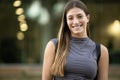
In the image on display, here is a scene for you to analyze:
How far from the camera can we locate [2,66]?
12594 millimetres

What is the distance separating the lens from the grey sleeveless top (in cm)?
357

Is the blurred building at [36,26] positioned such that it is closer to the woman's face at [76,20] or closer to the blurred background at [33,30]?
the blurred background at [33,30]

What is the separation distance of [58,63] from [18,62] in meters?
9.15

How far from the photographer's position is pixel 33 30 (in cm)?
1245

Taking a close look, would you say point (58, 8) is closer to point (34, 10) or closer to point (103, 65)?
point (34, 10)

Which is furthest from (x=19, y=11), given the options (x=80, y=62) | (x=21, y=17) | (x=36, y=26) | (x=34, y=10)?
(x=80, y=62)

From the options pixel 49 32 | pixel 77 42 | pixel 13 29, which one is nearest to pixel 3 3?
pixel 13 29

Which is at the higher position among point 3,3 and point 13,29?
point 3,3

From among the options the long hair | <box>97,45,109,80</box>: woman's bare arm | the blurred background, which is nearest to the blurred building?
the blurred background

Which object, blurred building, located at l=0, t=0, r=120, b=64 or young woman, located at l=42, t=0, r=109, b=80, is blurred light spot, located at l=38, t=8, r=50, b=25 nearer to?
blurred building, located at l=0, t=0, r=120, b=64

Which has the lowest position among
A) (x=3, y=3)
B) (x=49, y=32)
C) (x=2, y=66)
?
(x=2, y=66)

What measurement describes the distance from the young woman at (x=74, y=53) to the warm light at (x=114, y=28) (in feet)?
28.8

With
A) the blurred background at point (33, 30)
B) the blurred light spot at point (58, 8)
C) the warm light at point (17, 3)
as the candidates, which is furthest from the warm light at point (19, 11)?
the blurred light spot at point (58, 8)

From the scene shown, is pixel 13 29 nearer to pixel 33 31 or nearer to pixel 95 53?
pixel 33 31
